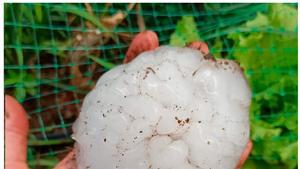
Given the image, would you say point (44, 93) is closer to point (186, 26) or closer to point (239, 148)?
point (186, 26)

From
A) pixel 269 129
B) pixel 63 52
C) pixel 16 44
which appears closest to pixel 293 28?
pixel 269 129

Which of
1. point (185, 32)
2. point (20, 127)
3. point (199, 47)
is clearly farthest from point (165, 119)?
point (185, 32)

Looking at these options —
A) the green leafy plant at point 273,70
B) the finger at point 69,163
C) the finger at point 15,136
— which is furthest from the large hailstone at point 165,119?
the green leafy plant at point 273,70

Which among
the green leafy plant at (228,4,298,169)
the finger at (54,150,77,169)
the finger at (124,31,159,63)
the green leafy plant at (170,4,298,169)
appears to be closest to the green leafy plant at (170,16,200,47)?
the green leafy plant at (170,4,298,169)

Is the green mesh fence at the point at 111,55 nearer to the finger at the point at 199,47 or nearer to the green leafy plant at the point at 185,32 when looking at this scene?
the green leafy plant at the point at 185,32

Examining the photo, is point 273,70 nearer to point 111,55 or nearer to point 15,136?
point 111,55
